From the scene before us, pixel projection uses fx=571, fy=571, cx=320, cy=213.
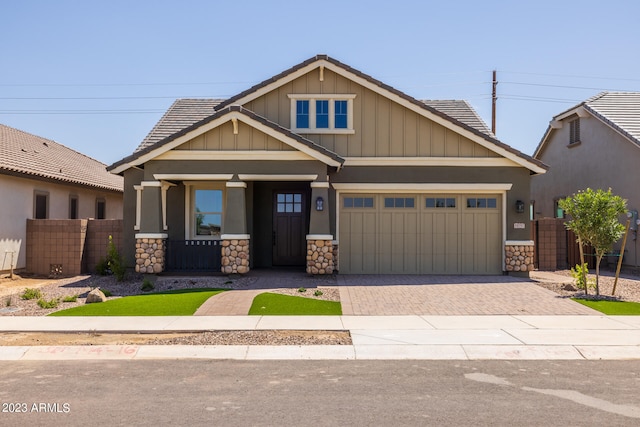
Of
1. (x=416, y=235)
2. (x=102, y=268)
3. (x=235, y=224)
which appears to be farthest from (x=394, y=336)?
(x=102, y=268)

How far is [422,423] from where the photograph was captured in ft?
18.4

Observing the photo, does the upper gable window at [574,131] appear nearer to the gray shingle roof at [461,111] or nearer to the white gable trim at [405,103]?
the gray shingle roof at [461,111]

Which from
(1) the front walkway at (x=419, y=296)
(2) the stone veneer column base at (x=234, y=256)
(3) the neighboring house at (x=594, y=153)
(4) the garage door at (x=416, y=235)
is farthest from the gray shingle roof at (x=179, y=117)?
(3) the neighboring house at (x=594, y=153)

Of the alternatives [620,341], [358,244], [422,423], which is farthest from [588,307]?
[422,423]

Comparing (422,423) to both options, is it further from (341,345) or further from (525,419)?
(341,345)

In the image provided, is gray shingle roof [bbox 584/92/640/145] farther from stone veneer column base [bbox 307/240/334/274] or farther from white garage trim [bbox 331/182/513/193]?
stone veneer column base [bbox 307/240/334/274]

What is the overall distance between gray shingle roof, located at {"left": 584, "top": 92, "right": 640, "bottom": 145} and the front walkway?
25.4 ft

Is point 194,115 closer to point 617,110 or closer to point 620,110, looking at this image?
point 617,110

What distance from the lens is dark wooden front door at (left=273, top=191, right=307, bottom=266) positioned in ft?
62.6

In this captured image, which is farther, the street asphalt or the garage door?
the garage door

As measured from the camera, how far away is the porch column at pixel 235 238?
16.0 metres

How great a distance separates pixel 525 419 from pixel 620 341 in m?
4.75

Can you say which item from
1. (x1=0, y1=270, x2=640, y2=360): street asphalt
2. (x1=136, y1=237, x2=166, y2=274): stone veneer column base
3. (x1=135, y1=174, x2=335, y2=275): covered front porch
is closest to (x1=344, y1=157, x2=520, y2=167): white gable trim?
(x1=135, y1=174, x2=335, y2=275): covered front porch

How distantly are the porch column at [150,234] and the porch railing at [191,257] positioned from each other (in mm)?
599
